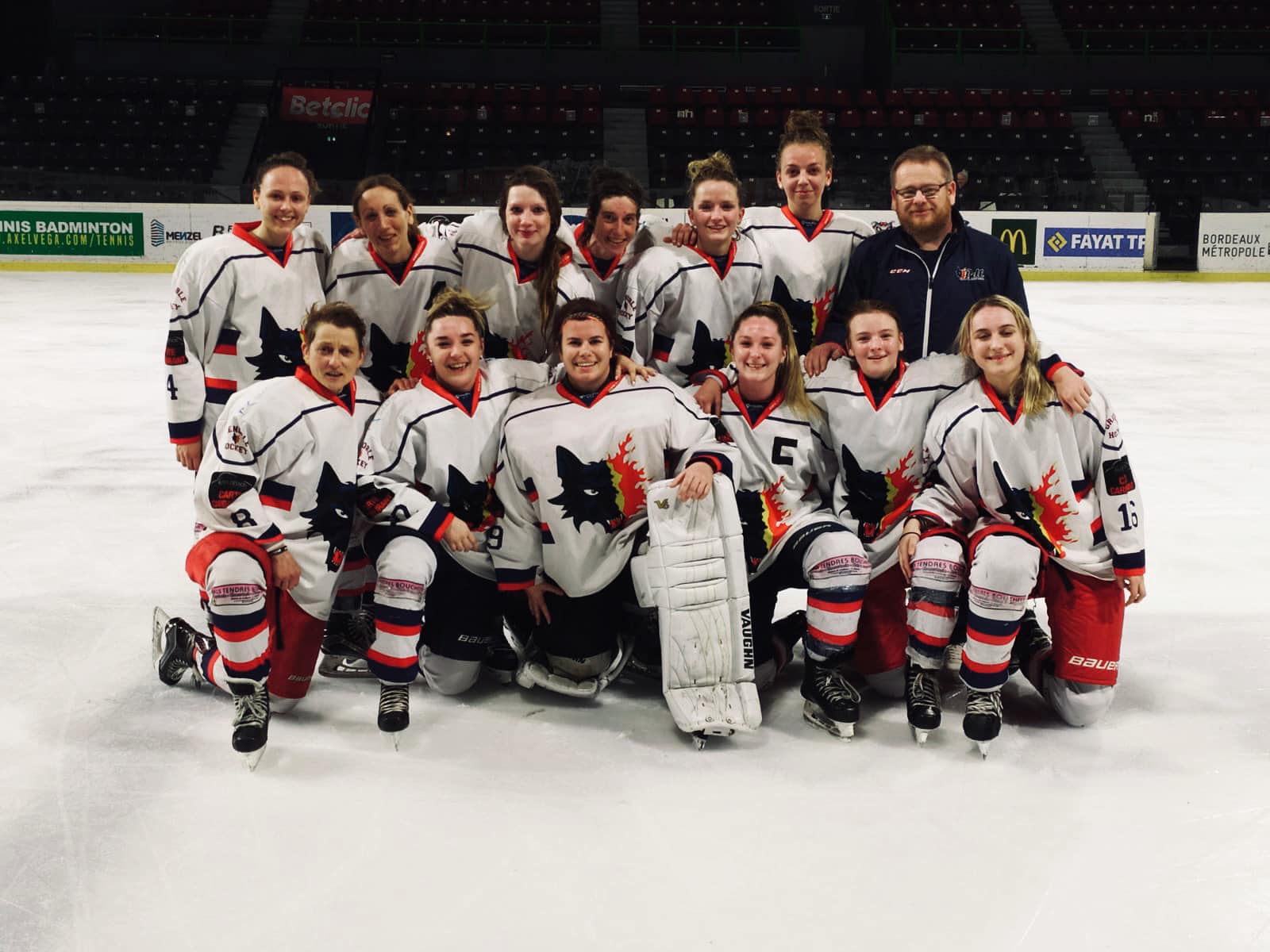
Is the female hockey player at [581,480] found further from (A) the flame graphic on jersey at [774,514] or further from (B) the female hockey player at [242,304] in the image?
(B) the female hockey player at [242,304]

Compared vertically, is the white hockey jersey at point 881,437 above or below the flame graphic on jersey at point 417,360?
below

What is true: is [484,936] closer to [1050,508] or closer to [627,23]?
[1050,508]

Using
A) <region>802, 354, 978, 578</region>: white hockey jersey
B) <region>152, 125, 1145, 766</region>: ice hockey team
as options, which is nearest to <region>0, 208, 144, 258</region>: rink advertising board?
<region>152, 125, 1145, 766</region>: ice hockey team

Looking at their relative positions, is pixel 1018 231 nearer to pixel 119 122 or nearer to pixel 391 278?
pixel 119 122

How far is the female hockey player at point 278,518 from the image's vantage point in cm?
281

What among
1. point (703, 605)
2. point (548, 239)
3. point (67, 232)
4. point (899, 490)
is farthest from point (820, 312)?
point (67, 232)

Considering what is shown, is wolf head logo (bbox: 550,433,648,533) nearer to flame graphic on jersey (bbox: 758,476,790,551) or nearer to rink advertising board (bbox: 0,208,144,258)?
flame graphic on jersey (bbox: 758,476,790,551)

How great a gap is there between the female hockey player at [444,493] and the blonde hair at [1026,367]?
112 cm

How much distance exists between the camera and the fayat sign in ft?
52.7

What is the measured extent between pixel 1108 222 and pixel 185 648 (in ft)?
42.3

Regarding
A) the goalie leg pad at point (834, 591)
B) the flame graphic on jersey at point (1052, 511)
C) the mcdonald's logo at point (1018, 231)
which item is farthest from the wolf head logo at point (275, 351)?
the mcdonald's logo at point (1018, 231)

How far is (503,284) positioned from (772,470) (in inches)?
38.2

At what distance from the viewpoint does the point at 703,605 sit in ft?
9.55

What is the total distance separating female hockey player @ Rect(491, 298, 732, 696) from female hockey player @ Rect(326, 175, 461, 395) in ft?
1.79
